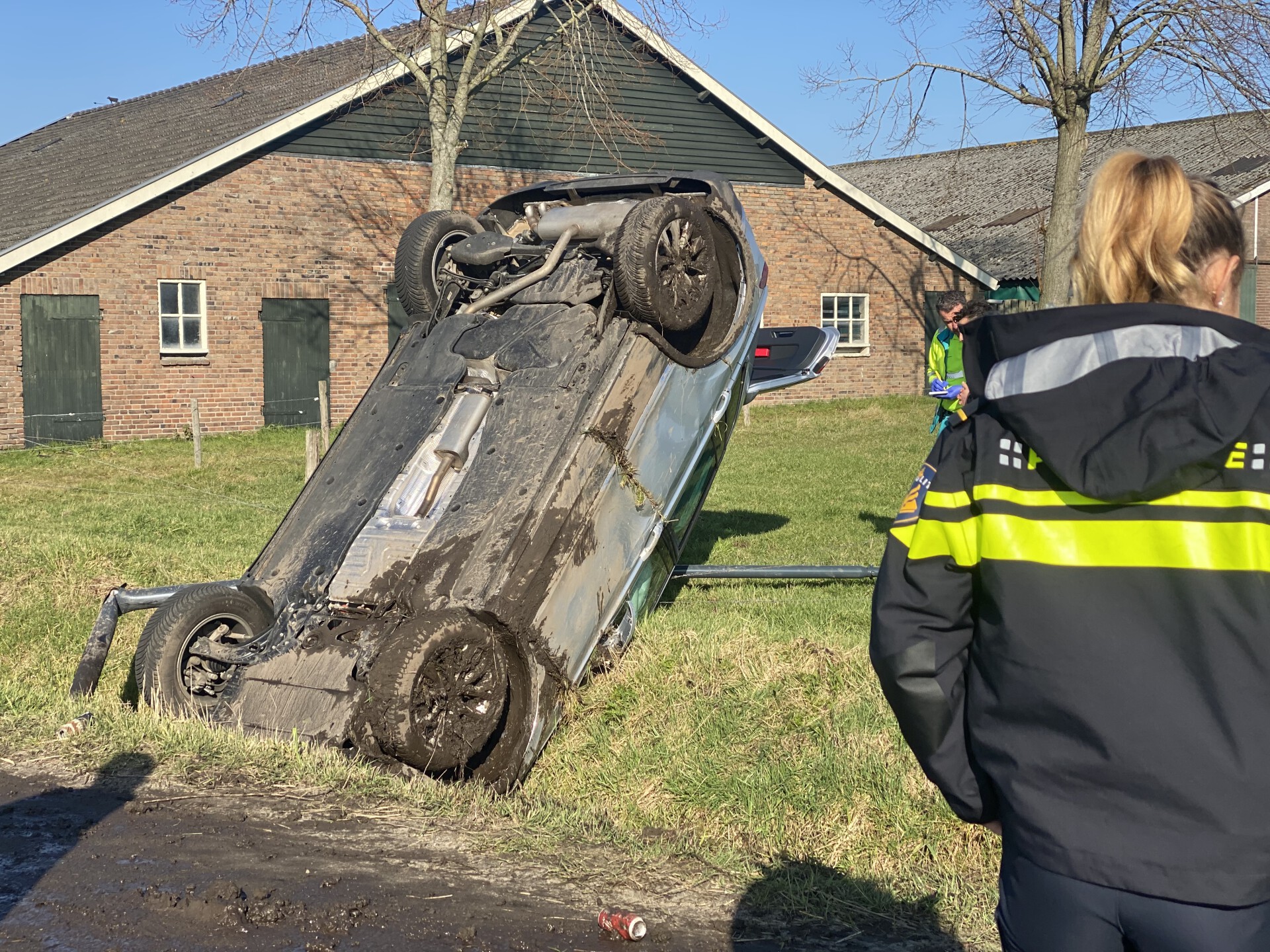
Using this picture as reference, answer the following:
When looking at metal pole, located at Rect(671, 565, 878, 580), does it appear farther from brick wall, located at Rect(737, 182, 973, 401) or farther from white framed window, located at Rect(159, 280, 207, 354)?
brick wall, located at Rect(737, 182, 973, 401)

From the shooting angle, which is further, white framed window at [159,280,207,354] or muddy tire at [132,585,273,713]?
white framed window at [159,280,207,354]

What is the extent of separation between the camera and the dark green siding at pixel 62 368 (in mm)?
19766

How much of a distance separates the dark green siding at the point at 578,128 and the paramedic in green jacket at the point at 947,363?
483 inches

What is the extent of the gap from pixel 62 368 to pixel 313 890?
59.5 ft

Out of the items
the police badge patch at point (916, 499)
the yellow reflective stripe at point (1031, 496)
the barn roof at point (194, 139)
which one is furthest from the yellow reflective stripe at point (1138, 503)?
the barn roof at point (194, 139)

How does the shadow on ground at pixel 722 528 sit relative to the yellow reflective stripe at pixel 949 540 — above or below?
below

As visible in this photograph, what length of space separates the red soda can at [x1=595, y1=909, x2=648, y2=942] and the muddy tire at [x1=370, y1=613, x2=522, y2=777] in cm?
172

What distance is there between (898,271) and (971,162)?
11.9 meters

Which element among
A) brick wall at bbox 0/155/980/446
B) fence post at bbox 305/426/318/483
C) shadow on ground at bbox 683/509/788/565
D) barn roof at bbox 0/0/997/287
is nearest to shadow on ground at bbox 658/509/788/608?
shadow on ground at bbox 683/509/788/565

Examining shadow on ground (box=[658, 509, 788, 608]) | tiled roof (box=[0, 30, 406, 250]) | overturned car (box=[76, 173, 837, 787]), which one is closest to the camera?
overturned car (box=[76, 173, 837, 787])

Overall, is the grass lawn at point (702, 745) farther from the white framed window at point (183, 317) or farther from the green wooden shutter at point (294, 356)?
the green wooden shutter at point (294, 356)

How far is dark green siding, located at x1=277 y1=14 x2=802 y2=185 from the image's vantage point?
2220 centimetres

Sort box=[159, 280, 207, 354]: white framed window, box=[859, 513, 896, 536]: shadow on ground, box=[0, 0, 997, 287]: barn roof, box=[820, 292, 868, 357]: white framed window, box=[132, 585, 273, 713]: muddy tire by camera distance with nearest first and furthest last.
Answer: box=[132, 585, 273, 713]: muddy tire → box=[859, 513, 896, 536]: shadow on ground → box=[0, 0, 997, 287]: barn roof → box=[159, 280, 207, 354]: white framed window → box=[820, 292, 868, 357]: white framed window

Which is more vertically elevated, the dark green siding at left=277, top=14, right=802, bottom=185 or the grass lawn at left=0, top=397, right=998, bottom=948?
the dark green siding at left=277, top=14, right=802, bottom=185
